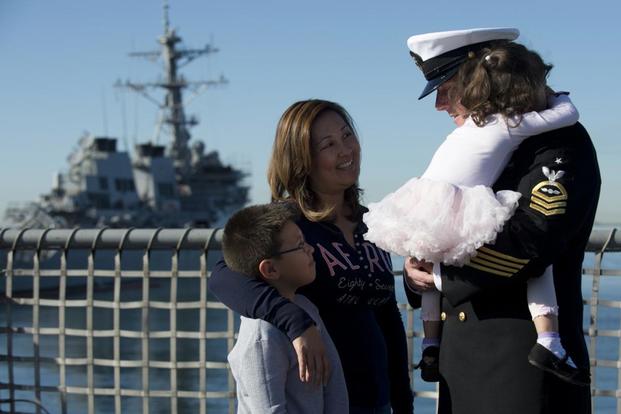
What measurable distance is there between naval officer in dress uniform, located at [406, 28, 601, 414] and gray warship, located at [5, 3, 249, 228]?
43190mm

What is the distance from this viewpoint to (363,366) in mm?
2143

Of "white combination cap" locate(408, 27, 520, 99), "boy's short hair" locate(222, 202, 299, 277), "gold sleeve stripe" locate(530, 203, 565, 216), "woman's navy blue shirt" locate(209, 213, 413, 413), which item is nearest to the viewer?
"gold sleeve stripe" locate(530, 203, 565, 216)

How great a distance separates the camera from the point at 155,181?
50781 mm

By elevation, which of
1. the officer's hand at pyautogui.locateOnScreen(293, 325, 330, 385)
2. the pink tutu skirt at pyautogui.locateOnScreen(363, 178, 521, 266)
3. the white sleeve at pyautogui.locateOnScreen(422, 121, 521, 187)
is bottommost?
the officer's hand at pyautogui.locateOnScreen(293, 325, 330, 385)

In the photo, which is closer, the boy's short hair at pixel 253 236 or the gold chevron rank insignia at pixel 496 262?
the gold chevron rank insignia at pixel 496 262

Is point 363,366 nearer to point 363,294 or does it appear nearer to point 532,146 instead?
point 363,294

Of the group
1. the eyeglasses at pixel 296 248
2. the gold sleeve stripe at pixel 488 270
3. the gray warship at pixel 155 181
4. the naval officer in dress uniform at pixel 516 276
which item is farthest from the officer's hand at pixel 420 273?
the gray warship at pixel 155 181

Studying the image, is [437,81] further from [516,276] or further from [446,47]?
[516,276]

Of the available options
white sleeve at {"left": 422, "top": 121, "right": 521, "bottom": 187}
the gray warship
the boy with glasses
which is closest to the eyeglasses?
the boy with glasses

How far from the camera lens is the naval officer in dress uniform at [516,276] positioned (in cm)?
175

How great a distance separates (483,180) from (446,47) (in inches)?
12.2

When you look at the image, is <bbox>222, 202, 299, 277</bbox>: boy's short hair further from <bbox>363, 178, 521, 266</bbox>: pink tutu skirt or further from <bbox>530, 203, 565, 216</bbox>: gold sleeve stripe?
<bbox>530, 203, 565, 216</bbox>: gold sleeve stripe

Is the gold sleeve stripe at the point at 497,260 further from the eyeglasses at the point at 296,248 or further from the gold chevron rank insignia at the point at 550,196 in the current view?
the eyeglasses at the point at 296,248

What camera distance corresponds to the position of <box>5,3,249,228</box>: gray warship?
156ft
